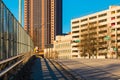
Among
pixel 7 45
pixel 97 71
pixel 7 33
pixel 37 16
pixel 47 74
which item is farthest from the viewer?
pixel 37 16

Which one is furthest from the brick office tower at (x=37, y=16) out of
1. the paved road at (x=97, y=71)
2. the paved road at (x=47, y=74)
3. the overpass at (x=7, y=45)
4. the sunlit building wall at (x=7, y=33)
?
the overpass at (x=7, y=45)

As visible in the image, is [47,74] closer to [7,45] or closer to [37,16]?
[7,45]

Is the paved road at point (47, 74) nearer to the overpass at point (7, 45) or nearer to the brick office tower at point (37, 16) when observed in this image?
the overpass at point (7, 45)

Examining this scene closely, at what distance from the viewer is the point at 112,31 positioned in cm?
15688

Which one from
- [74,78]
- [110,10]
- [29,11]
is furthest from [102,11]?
[74,78]

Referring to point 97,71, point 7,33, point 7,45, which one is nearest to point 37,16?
point 97,71

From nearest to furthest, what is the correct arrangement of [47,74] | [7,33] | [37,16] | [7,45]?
1. [7,45]
2. [7,33]
3. [47,74]
4. [37,16]

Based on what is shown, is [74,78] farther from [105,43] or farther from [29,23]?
[105,43]

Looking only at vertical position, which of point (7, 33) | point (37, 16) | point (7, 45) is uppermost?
point (37, 16)

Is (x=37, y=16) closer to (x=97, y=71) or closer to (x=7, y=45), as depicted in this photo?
(x=97, y=71)

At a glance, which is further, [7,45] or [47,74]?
[47,74]

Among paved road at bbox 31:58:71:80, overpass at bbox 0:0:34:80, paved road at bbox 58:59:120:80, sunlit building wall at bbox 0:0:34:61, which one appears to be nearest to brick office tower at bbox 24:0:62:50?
paved road at bbox 58:59:120:80

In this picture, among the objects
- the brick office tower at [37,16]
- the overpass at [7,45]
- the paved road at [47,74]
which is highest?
the brick office tower at [37,16]

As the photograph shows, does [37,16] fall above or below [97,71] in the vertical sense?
above
